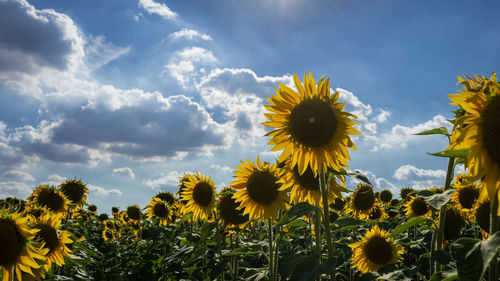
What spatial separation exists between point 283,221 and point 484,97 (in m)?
1.58

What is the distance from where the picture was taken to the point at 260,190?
14.8ft

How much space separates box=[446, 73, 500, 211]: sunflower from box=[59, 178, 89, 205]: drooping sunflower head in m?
8.38

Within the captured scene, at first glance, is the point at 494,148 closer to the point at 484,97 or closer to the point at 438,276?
the point at 484,97

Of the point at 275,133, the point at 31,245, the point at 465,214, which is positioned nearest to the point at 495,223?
the point at 275,133

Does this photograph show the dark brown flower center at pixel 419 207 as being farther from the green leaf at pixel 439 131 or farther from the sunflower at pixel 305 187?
the green leaf at pixel 439 131

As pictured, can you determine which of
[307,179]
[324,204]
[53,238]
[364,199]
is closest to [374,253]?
[307,179]

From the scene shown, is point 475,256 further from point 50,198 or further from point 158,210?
point 158,210

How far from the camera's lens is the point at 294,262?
270cm

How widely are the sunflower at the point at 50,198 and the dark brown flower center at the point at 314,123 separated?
6.11m

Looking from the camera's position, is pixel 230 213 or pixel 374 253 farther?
pixel 230 213

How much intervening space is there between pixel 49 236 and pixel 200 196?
2.45 m

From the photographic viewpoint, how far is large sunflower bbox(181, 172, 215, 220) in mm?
6051

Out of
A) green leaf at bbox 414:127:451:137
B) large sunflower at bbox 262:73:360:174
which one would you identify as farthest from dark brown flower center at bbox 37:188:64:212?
green leaf at bbox 414:127:451:137

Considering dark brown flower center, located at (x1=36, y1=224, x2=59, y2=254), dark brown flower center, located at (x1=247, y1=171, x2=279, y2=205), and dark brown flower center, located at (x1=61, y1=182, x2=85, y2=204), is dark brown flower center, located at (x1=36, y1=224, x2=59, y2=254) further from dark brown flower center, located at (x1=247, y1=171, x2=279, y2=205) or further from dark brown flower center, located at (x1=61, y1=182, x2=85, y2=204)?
dark brown flower center, located at (x1=61, y1=182, x2=85, y2=204)
